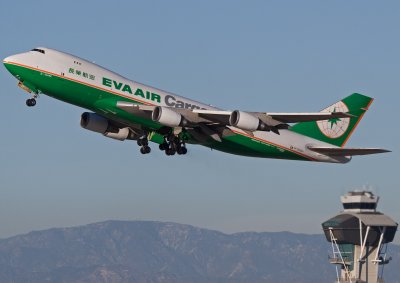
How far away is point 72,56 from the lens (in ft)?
202

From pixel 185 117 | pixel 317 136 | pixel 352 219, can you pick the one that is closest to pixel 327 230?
pixel 352 219

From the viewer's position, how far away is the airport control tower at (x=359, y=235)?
175875 millimetres

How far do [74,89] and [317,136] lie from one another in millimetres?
22781

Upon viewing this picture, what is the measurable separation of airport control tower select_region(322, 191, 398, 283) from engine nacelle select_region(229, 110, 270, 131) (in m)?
118

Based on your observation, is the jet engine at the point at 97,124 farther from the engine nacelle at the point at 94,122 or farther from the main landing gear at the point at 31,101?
the main landing gear at the point at 31,101

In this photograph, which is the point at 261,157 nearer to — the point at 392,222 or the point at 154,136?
the point at 154,136

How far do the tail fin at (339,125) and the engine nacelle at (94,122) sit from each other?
15.9m

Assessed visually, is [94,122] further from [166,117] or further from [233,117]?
[233,117]

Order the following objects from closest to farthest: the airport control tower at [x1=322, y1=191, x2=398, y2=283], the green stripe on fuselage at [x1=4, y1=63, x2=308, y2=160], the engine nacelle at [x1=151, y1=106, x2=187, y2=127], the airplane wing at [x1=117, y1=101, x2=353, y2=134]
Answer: the green stripe on fuselage at [x1=4, y1=63, x2=308, y2=160], the engine nacelle at [x1=151, y1=106, x2=187, y2=127], the airplane wing at [x1=117, y1=101, x2=353, y2=134], the airport control tower at [x1=322, y1=191, x2=398, y2=283]

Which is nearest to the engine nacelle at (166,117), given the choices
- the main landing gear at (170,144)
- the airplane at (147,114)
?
the airplane at (147,114)

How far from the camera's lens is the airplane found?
198 feet

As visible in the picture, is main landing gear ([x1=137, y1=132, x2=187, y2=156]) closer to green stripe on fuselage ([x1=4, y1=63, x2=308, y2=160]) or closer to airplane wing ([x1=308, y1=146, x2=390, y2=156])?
green stripe on fuselage ([x1=4, y1=63, x2=308, y2=160])

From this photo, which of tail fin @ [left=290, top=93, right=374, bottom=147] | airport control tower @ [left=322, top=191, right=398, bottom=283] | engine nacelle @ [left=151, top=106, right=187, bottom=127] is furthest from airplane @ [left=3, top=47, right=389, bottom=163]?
airport control tower @ [left=322, top=191, right=398, bottom=283]

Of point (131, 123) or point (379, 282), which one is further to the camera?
point (379, 282)
